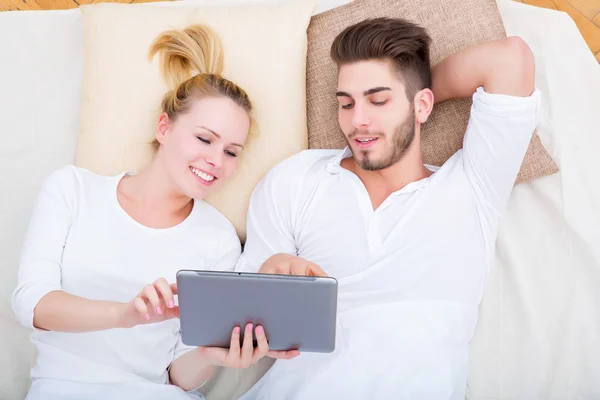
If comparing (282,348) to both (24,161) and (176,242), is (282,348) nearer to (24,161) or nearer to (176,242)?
(176,242)

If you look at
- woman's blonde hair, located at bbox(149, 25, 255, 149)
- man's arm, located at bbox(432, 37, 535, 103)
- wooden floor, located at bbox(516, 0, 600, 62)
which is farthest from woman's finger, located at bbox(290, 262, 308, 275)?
wooden floor, located at bbox(516, 0, 600, 62)

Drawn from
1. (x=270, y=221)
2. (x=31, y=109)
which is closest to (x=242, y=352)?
(x=270, y=221)

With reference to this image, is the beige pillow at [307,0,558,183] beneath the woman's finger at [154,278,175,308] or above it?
above

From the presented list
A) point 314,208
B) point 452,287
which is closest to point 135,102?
point 314,208

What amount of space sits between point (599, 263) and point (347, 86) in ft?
2.96

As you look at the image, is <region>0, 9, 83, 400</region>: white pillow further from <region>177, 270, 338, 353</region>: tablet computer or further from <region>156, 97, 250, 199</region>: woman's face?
<region>177, 270, 338, 353</region>: tablet computer

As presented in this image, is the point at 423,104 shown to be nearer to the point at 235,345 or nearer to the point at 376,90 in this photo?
the point at 376,90

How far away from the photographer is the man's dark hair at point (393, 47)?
5.61 feet

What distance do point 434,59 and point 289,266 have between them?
84 centimetres

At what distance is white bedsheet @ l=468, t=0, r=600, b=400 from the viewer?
172 cm

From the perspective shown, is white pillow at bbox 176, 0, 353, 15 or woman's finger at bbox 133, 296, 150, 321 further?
white pillow at bbox 176, 0, 353, 15

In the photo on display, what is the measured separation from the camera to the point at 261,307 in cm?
133

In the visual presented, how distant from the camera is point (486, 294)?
181 cm

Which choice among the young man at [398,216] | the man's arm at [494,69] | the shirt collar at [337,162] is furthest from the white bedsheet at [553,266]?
the shirt collar at [337,162]
